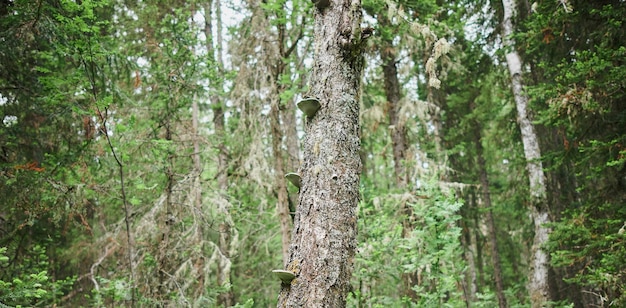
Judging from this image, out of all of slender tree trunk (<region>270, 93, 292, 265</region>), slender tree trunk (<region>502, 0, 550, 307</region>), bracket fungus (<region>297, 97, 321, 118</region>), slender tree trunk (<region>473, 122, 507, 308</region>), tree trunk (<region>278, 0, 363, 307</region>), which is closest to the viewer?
tree trunk (<region>278, 0, 363, 307</region>)

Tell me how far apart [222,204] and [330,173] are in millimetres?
5461

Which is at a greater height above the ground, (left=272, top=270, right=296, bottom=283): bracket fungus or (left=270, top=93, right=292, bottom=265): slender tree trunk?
(left=270, top=93, right=292, bottom=265): slender tree trunk

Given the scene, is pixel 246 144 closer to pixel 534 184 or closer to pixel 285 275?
pixel 534 184

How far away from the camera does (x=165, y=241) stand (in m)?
7.00

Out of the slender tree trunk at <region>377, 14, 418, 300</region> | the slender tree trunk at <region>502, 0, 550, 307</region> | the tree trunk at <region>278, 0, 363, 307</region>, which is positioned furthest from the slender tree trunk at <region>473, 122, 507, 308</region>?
the tree trunk at <region>278, 0, 363, 307</region>

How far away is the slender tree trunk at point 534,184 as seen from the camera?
26.7ft

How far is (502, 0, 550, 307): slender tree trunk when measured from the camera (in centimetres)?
814

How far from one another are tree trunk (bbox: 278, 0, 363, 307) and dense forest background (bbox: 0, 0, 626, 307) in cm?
116

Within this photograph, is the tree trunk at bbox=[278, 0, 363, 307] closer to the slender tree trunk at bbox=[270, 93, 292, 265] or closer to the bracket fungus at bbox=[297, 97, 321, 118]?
the bracket fungus at bbox=[297, 97, 321, 118]

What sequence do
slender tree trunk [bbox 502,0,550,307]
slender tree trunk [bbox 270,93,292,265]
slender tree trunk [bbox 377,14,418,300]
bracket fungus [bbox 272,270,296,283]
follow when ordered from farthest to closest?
slender tree trunk [bbox 377,14,418,300]
slender tree trunk [bbox 502,0,550,307]
slender tree trunk [bbox 270,93,292,265]
bracket fungus [bbox 272,270,296,283]

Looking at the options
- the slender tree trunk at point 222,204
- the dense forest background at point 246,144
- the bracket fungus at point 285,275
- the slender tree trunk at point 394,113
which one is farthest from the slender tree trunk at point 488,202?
the bracket fungus at point 285,275

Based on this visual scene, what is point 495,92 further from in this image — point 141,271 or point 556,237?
point 141,271

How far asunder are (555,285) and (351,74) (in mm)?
10197

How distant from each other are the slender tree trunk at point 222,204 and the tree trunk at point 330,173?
10.6 feet
